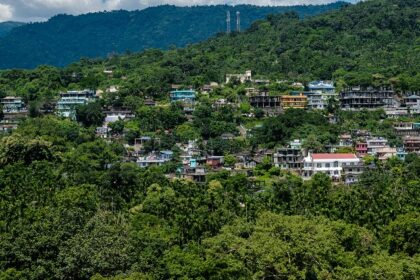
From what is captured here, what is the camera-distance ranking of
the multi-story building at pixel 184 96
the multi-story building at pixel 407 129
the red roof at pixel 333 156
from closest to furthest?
the red roof at pixel 333 156 < the multi-story building at pixel 407 129 < the multi-story building at pixel 184 96

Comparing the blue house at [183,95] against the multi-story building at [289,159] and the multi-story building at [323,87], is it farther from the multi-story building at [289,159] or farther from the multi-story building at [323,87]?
the multi-story building at [289,159]

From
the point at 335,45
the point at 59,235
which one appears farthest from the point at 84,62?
the point at 59,235

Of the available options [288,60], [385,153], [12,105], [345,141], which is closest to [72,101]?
[12,105]

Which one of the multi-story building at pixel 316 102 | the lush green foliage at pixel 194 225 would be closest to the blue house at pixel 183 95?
the multi-story building at pixel 316 102

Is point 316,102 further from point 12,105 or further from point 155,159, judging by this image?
point 12,105

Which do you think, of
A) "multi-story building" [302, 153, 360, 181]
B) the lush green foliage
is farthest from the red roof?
the lush green foliage

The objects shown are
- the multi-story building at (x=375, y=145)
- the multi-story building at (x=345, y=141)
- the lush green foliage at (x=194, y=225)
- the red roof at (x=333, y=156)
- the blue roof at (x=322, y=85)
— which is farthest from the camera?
the blue roof at (x=322, y=85)

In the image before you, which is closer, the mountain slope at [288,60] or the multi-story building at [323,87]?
the multi-story building at [323,87]
